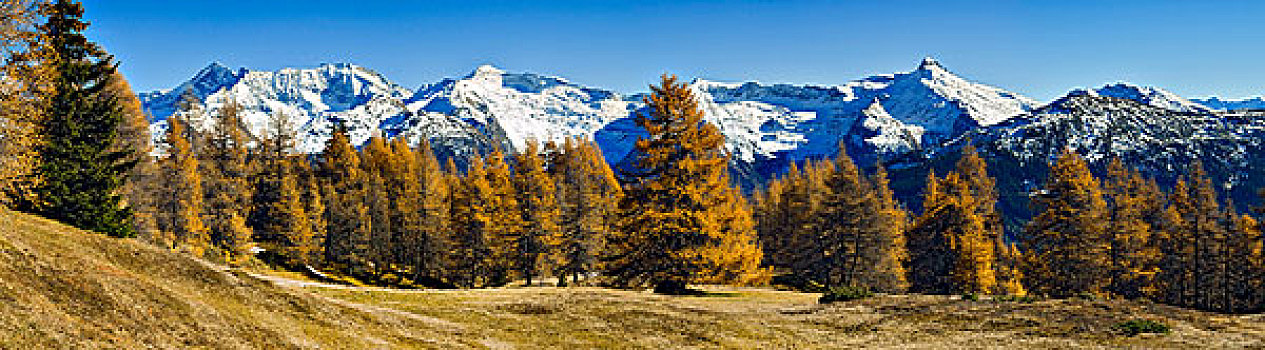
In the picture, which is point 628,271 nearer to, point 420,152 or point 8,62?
point 8,62

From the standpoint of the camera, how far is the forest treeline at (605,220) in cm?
3872

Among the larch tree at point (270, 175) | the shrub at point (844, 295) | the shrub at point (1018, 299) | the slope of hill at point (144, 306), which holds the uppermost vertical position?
the larch tree at point (270, 175)

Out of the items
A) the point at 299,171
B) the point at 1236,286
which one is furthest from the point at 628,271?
the point at 1236,286

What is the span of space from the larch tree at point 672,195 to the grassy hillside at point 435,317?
4.70 metres

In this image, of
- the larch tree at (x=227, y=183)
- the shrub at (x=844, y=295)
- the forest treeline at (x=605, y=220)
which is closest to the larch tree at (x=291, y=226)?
the forest treeline at (x=605, y=220)

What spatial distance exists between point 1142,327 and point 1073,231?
38.7m

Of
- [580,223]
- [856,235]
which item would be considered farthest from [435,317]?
[856,235]

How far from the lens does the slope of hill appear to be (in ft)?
35.6

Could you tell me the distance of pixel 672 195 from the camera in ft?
121

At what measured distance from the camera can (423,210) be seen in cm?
6538

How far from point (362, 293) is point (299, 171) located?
53933mm

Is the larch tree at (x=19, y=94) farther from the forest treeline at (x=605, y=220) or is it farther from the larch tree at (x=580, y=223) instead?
the larch tree at (x=580, y=223)

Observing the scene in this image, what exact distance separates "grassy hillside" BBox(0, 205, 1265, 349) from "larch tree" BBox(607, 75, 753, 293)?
185 inches

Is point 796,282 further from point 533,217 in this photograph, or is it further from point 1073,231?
point 533,217
